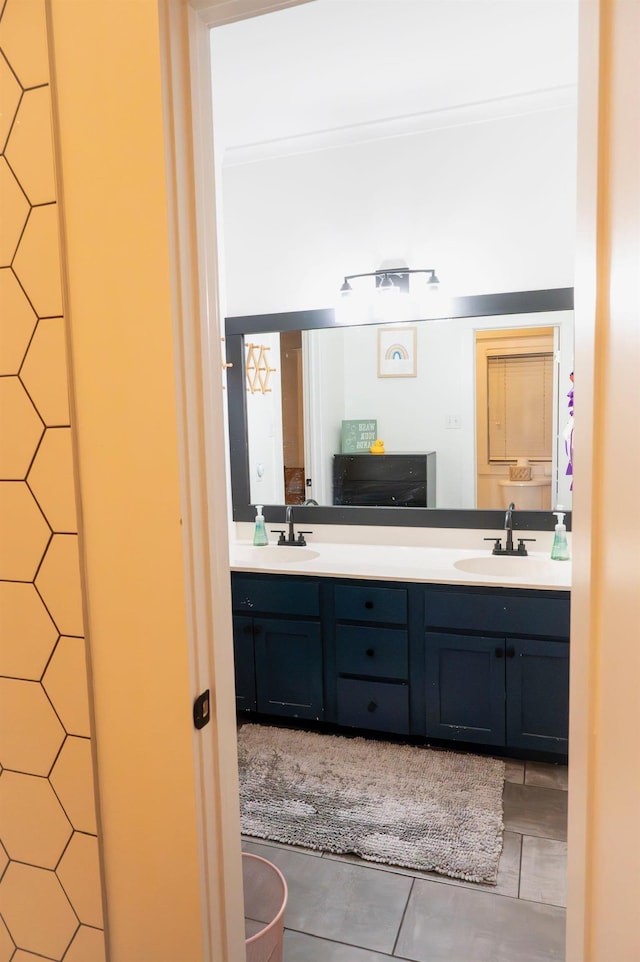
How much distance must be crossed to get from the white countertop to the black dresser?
0.22 meters

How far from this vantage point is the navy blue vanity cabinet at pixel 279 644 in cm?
270

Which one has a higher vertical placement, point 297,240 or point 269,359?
point 297,240

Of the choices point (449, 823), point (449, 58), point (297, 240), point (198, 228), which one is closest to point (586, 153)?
point (198, 228)

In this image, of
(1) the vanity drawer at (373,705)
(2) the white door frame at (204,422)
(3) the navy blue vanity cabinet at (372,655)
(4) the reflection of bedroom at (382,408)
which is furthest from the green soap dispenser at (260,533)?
(2) the white door frame at (204,422)

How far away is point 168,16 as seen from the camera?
0.89 m

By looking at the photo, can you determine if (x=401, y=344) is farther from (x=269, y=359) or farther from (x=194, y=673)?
(x=194, y=673)

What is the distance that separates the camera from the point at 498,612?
95.0 inches

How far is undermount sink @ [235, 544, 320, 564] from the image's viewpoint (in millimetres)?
3020

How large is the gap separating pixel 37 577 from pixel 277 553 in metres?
2.04

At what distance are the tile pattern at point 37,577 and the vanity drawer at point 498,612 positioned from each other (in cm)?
168

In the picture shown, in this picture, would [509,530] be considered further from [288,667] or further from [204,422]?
[204,422]

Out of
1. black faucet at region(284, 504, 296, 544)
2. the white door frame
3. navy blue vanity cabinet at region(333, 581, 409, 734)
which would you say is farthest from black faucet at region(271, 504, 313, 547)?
the white door frame

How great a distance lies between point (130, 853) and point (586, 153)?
121 centimetres

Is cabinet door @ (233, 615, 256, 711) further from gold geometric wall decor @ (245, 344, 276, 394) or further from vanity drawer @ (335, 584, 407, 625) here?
gold geometric wall decor @ (245, 344, 276, 394)
